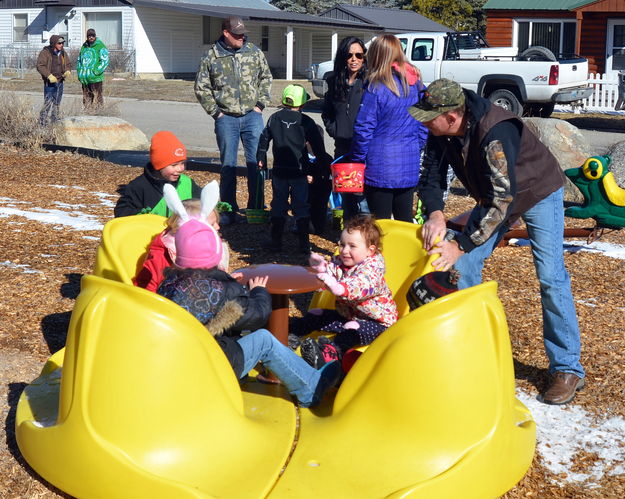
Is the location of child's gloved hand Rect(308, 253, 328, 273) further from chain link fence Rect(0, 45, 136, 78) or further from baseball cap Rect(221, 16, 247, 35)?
chain link fence Rect(0, 45, 136, 78)

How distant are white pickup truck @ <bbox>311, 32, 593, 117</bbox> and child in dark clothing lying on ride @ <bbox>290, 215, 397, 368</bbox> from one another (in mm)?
14731

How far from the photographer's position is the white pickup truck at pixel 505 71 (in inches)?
752

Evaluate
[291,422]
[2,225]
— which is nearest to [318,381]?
[291,422]

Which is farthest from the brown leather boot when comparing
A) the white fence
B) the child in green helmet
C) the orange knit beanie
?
the white fence

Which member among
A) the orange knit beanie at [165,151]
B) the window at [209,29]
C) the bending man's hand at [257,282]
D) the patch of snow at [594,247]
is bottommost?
the patch of snow at [594,247]

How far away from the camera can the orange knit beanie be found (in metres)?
5.55

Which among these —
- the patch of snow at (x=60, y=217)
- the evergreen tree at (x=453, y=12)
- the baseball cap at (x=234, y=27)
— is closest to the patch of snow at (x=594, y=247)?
the baseball cap at (x=234, y=27)

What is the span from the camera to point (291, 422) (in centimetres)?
408

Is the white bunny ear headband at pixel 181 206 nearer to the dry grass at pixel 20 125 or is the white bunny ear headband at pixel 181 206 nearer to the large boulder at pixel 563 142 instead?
the large boulder at pixel 563 142

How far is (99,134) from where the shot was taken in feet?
46.2

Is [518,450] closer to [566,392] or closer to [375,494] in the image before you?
[375,494]

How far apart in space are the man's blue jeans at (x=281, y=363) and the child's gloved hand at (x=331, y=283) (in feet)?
1.58

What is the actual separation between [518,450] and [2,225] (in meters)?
6.11

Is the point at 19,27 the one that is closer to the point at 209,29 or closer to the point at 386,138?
the point at 209,29
